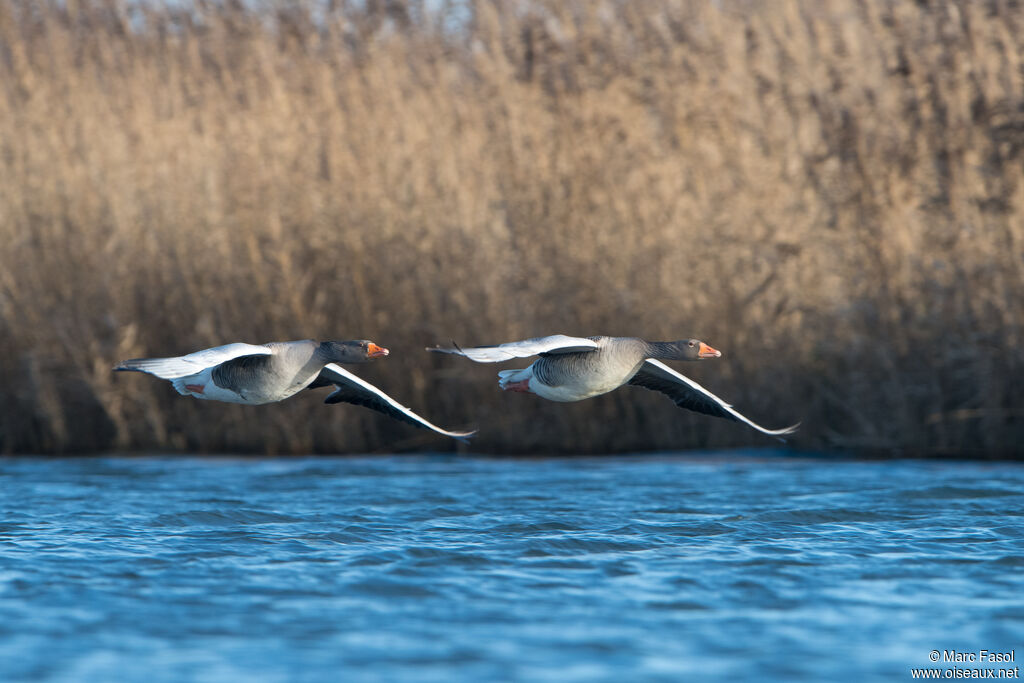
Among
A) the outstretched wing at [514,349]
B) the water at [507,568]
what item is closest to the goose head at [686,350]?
the outstretched wing at [514,349]

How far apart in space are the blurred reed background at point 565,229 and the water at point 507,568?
38cm

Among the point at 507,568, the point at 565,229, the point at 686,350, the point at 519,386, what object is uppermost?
the point at 565,229

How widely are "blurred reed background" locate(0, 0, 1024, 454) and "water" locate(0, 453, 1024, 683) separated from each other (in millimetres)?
382

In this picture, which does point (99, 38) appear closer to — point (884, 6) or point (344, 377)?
point (344, 377)

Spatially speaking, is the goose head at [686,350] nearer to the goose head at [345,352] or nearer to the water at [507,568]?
the water at [507,568]

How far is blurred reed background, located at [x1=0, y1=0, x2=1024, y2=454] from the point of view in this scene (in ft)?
29.3

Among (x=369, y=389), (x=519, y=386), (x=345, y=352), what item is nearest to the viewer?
(x=345, y=352)

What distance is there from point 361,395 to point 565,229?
2482 millimetres

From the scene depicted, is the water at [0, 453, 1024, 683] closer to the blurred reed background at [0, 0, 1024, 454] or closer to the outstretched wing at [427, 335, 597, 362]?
the blurred reed background at [0, 0, 1024, 454]

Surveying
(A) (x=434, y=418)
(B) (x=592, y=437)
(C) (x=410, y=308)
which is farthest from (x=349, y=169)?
(B) (x=592, y=437)

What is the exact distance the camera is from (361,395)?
720 centimetres

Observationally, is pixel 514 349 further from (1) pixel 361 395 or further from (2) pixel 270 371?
(1) pixel 361 395

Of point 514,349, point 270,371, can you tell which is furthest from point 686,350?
point 270,371

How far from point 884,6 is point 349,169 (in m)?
3.93
